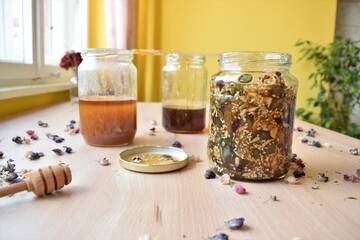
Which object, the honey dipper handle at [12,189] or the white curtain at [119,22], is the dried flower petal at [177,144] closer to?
the honey dipper handle at [12,189]

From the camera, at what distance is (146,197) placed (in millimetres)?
427

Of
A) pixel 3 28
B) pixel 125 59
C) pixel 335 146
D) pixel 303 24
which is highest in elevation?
pixel 303 24

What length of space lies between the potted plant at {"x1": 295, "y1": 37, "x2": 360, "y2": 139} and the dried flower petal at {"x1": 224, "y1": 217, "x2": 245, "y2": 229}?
194 centimetres

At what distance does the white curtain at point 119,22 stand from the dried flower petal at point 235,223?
1626 mm

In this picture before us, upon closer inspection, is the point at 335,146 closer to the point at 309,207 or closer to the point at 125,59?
the point at 309,207

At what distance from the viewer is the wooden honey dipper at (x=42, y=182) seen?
1.30 feet

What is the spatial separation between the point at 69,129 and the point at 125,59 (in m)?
0.28

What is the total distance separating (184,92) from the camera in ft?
3.24

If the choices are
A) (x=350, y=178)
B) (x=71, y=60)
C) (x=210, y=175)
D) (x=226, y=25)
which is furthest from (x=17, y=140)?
(x=226, y=25)

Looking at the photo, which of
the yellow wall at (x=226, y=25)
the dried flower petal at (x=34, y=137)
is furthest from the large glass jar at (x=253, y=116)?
the yellow wall at (x=226, y=25)

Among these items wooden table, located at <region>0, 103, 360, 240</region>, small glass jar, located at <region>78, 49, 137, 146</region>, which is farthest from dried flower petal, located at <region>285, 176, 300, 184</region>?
small glass jar, located at <region>78, 49, 137, 146</region>

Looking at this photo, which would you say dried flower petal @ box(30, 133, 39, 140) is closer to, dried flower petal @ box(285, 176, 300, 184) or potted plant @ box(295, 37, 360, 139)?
dried flower petal @ box(285, 176, 300, 184)

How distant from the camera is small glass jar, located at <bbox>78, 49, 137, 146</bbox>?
2.30 ft

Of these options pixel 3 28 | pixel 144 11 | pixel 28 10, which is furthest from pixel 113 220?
pixel 144 11
